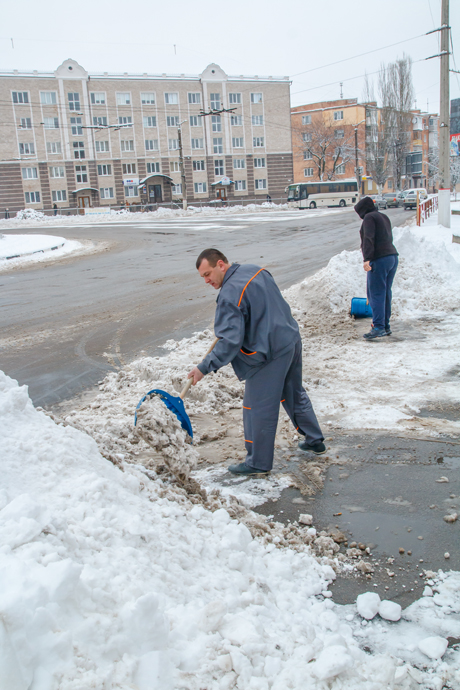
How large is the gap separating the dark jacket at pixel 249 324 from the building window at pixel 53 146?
5910 centimetres

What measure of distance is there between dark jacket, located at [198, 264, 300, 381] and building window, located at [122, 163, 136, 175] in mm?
58898

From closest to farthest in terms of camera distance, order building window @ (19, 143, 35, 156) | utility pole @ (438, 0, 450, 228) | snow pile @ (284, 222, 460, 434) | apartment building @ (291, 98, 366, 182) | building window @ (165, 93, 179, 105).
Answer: snow pile @ (284, 222, 460, 434), utility pole @ (438, 0, 450, 228), building window @ (19, 143, 35, 156), building window @ (165, 93, 179, 105), apartment building @ (291, 98, 366, 182)

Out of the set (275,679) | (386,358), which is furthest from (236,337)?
(386,358)

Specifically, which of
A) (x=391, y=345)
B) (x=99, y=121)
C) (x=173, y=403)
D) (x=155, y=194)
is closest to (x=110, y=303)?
(x=391, y=345)

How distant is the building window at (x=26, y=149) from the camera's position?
55.9 m

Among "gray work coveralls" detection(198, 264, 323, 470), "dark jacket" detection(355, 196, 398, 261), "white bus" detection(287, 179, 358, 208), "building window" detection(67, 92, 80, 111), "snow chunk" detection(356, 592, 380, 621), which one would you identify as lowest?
"snow chunk" detection(356, 592, 380, 621)

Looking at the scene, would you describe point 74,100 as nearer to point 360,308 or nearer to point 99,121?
point 99,121

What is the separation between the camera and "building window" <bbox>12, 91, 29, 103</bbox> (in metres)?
54.8

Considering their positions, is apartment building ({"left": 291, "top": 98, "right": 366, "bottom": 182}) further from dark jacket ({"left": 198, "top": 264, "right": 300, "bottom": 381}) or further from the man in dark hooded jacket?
dark jacket ({"left": 198, "top": 264, "right": 300, "bottom": 381})

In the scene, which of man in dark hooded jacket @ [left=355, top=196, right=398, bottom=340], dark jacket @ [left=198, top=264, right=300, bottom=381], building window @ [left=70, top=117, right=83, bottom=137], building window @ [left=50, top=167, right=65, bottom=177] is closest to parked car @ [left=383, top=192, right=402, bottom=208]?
building window @ [left=70, top=117, right=83, bottom=137]

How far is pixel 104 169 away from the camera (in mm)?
58188

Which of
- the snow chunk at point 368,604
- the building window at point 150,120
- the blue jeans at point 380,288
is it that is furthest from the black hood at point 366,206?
the building window at point 150,120

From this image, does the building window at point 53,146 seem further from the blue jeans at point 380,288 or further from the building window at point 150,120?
the blue jeans at point 380,288

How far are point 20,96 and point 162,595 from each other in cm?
6210
